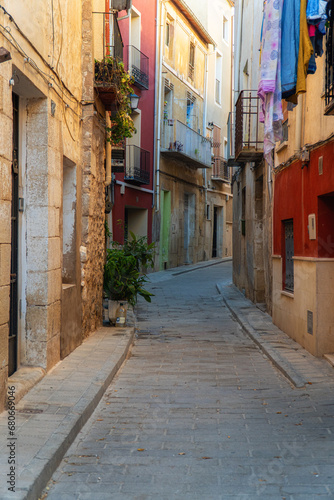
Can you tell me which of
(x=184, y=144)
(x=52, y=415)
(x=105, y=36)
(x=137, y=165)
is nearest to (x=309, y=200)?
(x=105, y=36)

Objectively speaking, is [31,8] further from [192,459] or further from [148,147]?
[148,147]

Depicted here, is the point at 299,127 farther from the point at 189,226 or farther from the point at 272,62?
the point at 189,226

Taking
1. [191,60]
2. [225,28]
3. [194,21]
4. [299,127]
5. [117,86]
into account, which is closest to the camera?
[299,127]

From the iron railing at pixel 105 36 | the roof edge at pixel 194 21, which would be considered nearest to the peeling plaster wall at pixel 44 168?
the iron railing at pixel 105 36

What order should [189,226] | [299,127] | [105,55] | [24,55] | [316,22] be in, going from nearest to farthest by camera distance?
1. [24,55]
2. [316,22]
3. [299,127]
4. [105,55]
5. [189,226]

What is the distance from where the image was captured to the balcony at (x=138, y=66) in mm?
21562

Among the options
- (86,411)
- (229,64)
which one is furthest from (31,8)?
(229,64)

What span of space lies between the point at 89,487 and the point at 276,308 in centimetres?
800

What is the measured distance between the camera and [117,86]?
10.4m

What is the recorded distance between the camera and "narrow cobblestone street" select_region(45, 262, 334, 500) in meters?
4.14

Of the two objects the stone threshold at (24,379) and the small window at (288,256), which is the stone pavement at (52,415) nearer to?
the stone threshold at (24,379)

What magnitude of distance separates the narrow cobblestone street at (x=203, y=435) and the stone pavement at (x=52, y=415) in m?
0.14

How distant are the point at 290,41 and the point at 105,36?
14.6 ft

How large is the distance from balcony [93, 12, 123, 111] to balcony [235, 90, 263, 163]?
3.94 metres
